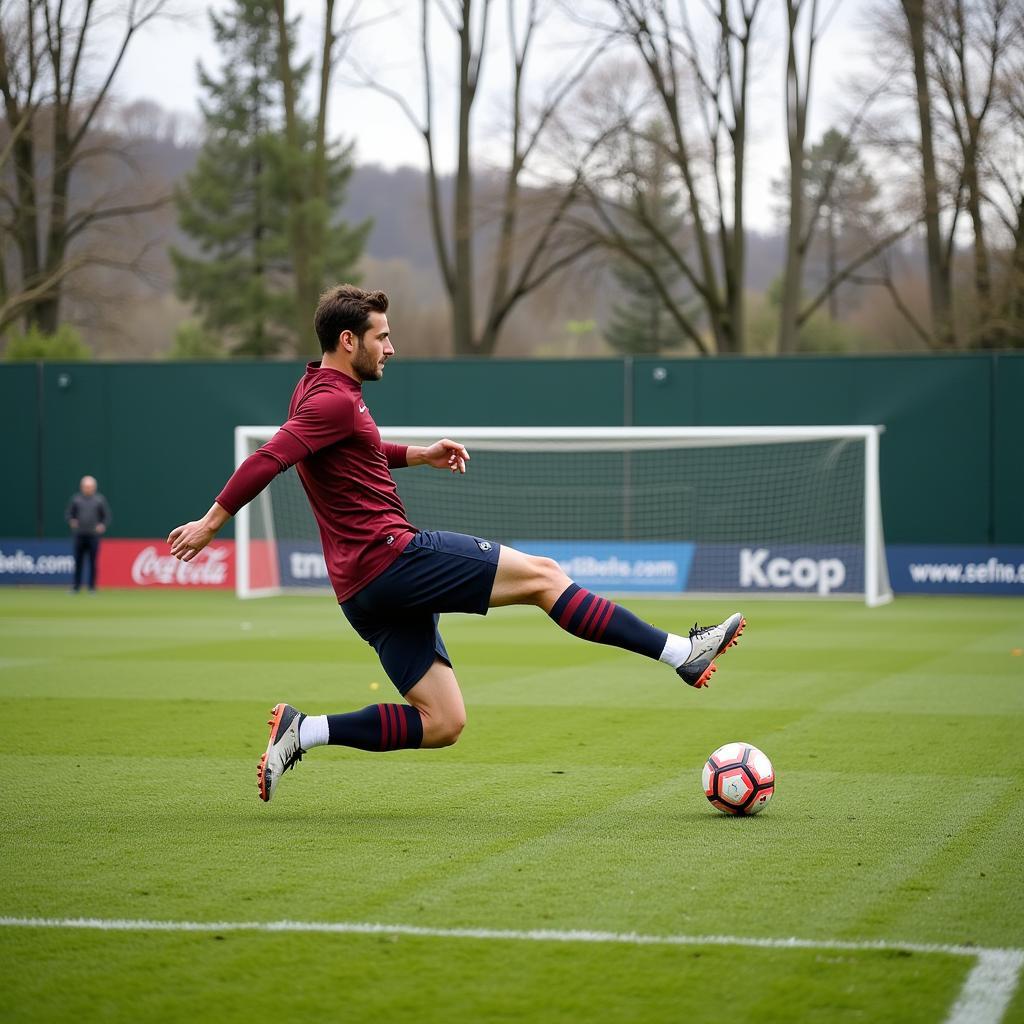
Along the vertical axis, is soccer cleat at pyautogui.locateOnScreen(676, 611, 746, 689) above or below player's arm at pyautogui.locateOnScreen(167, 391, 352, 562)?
below

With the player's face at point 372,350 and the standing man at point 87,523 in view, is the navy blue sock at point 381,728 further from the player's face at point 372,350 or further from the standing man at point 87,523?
the standing man at point 87,523

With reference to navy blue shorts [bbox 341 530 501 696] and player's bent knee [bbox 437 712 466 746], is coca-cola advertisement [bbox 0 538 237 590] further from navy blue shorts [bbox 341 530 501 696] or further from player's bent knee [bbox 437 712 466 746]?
navy blue shorts [bbox 341 530 501 696]

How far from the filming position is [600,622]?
21.2 feet

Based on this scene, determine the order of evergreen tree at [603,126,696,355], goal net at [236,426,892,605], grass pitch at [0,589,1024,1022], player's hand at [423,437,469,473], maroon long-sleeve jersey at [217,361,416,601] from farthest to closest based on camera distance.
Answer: evergreen tree at [603,126,696,355] < goal net at [236,426,892,605] < player's hand at [423,437,469,473] < maroon long-sleeve jersey at [217,361,416,601] < grass pitch at [0,589,1024,1022]

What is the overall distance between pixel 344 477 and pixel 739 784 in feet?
7.00

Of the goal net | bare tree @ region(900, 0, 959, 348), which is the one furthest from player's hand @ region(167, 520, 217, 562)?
bare tree @ region(900, 0, 959, 348)

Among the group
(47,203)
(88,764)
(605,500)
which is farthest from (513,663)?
(47,203)

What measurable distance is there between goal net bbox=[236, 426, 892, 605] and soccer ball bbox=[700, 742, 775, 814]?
58.2 feet

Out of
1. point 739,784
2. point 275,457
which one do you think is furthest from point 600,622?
point 275,457

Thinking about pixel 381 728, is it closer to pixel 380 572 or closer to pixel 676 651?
pixel 380 572

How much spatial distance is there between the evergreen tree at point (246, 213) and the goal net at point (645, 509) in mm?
25755

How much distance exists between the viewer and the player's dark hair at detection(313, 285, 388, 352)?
6.67 m

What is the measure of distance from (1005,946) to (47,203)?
3884 centimetres

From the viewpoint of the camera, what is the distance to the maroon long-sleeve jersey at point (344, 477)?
6.41 m
